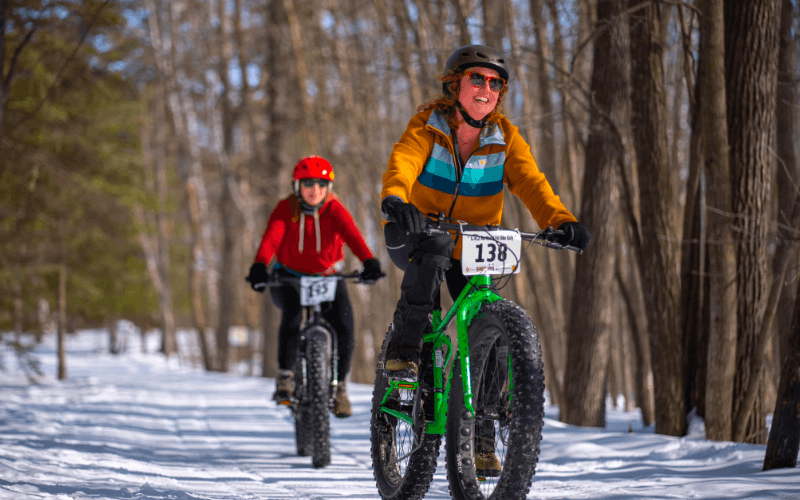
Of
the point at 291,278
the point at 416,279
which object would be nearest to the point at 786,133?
the point at 291,278

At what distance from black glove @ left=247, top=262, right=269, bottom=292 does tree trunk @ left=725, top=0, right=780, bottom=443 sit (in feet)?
13.5

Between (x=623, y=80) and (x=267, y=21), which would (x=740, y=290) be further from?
(x=267, y=21)

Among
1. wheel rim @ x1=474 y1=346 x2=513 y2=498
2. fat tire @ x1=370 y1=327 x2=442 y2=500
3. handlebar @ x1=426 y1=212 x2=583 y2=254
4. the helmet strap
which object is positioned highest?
the helmet strap

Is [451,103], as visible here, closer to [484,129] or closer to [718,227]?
[484,129]

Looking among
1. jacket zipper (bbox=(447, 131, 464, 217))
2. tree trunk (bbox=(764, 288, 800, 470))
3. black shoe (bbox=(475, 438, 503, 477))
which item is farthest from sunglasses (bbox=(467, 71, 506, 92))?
tree trunk (bbox=(764, 288, 800, 470))

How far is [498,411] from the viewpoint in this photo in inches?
123

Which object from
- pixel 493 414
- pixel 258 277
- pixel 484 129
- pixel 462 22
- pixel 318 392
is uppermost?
pixel 462 22

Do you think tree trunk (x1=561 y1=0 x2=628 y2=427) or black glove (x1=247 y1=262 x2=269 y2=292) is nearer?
black glove (x1=247 y1=262 x2=269 y2=292)

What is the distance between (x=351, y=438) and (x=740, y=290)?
13.2ft

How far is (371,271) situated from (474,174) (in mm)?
2312

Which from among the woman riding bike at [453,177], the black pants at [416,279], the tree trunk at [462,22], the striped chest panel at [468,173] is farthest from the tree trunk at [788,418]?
the tree trunk at [462,22]

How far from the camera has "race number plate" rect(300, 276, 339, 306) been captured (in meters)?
5.99

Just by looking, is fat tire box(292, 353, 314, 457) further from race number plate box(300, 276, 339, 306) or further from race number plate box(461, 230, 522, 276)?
race number plate box(461, 230, 522, 276)

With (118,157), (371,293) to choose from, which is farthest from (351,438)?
(371,293)
